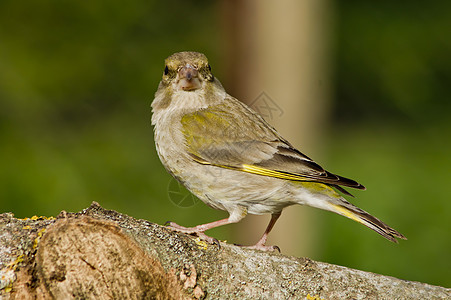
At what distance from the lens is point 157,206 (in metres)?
10.2

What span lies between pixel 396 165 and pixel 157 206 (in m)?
4.24

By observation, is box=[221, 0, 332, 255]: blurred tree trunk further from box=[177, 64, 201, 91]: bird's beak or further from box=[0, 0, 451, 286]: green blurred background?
box=[177, 64, 201, 91]: bird's beak

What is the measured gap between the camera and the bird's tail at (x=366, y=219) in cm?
451

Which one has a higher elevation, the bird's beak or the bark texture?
the bird's beak

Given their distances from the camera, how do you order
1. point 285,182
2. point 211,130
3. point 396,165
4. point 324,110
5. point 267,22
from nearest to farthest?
point 285,182, point 211,130, point 267,22, point 324,110, point 396,165

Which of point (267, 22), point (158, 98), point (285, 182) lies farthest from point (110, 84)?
point (285, 182)

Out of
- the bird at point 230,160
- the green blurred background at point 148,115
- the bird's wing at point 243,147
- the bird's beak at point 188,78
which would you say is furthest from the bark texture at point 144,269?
the green blurred background at point 148,115

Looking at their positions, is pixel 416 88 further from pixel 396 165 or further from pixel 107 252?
pixel 107 252

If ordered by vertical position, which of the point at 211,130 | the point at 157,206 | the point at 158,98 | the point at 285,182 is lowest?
the point at 285,182

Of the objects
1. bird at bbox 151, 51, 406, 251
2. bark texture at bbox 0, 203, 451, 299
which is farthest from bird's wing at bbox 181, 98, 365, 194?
bark texture at bbox 0, 203, 451, 299

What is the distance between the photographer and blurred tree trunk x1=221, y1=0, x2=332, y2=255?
707cm

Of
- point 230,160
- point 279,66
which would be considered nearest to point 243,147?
point 230,160

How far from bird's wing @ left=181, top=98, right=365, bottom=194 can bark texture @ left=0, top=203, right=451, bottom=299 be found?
40.8 inches

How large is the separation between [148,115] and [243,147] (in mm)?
7404
